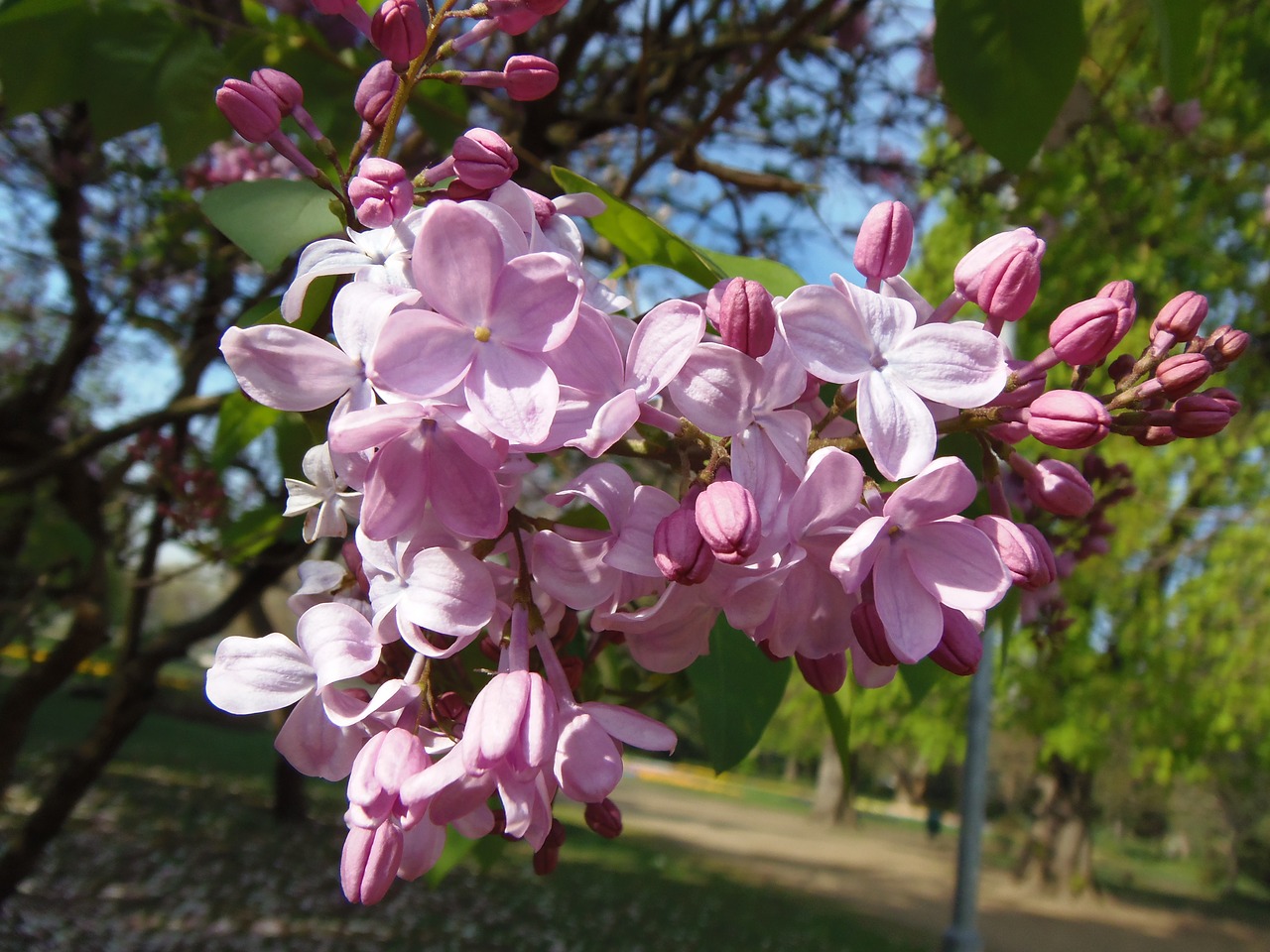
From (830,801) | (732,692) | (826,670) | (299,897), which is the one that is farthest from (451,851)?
(830,801)

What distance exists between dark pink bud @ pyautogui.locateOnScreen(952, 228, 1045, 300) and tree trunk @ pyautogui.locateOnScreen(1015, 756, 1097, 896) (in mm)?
16563

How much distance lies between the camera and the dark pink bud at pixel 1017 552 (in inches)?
23.2

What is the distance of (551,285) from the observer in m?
0.58

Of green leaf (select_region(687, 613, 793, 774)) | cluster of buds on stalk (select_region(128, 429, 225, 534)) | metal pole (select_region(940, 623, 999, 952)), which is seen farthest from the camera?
metal pole (select_region(940, 623, 999, 952))

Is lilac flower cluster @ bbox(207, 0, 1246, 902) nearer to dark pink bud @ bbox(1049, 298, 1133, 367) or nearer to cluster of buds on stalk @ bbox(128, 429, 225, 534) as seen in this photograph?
dark pink bud @ bbox(1049, 298, 1133, 367)

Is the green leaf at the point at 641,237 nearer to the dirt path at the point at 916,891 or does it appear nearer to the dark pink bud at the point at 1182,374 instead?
the dark pink bud at the point at 1182,374

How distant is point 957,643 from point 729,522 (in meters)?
0.19

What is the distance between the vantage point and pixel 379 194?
67cm

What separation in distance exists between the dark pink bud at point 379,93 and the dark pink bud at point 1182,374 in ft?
1.97

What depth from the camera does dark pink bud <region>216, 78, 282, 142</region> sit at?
0.80m

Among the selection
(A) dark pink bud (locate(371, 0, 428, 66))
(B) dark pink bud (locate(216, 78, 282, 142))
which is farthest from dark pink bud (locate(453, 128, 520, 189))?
(B) dark pink bud (locate(216, 78, 282, 142))

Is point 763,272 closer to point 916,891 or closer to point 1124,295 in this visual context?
point 1124,295

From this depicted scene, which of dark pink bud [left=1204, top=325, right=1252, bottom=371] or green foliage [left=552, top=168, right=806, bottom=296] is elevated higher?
green foliage [left=552, top=168, right=806, bottom=296]

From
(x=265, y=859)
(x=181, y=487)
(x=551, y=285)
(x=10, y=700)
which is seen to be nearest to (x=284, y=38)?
(x=551, y=285)
